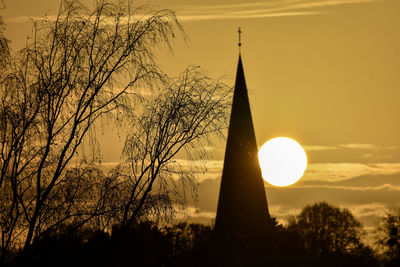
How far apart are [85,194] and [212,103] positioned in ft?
16.5

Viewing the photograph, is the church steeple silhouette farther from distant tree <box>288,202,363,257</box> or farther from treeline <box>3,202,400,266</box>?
distant tree <box>288,202,363,257</box>

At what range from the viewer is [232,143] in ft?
260

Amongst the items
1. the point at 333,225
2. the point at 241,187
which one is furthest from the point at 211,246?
the point at 333,225

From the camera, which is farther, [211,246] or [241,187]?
[241,187]

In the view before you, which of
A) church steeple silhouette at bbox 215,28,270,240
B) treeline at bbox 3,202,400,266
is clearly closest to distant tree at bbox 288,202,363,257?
treeline at bbox 3,202,400,266

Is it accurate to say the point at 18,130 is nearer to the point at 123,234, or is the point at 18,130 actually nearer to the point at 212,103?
the point at 123,234

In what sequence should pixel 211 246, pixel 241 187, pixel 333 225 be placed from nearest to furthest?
pixel 211 246 → pixel 241 187 → pixel 333 225

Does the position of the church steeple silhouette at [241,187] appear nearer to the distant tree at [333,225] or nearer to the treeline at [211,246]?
the treeline at [211,246]

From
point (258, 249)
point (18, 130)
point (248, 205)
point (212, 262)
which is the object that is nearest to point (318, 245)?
point (248, 205)

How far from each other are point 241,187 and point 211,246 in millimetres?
21235

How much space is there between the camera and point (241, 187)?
7781 centimetres

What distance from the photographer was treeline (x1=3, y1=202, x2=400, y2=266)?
21250mm

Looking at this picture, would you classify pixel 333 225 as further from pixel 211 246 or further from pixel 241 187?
pixel 211 246

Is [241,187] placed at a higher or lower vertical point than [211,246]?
higher
